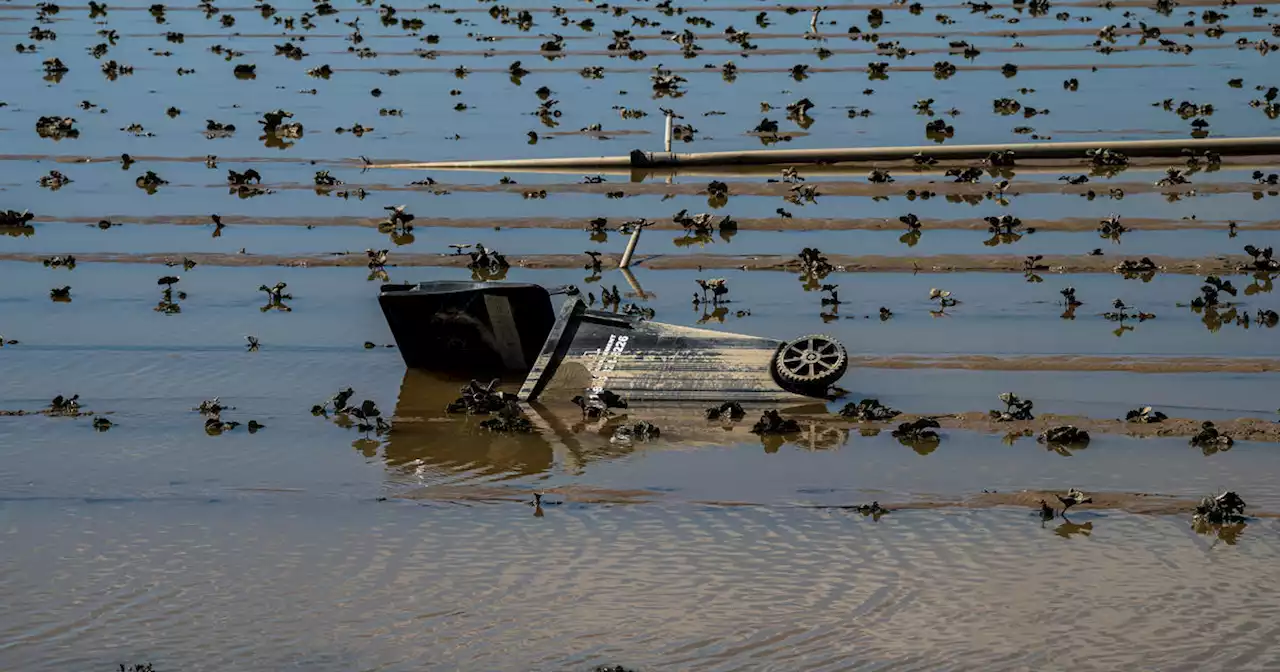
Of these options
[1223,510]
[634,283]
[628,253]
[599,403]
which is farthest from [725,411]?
[628,253]

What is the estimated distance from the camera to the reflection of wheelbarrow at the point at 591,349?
2028 centimetres

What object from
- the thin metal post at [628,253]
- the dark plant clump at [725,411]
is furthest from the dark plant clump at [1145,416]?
the thin metal post at [628,253]

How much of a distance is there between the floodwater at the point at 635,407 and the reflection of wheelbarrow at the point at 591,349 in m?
0.52

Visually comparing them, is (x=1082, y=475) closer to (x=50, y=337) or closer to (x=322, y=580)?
(x=322, y=580)

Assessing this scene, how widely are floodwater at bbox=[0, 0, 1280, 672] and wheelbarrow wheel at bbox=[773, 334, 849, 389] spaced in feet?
1.93

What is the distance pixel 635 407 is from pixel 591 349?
33.7 inches

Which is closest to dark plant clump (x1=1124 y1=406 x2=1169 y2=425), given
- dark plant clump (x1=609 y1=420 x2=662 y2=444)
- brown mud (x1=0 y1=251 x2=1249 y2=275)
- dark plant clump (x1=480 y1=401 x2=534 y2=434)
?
dark plant clump (x1=609 y1=420 x2=662 y2=444)

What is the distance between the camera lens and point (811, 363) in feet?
66.0

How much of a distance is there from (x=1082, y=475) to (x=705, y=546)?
419cm

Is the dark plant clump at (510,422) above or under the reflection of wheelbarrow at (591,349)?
under

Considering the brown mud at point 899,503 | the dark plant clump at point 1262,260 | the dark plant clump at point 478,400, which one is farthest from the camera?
the dark plant clump at point 1262,260

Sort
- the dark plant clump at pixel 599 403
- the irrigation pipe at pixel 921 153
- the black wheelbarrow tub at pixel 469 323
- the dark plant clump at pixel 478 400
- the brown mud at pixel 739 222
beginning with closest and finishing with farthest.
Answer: the dark plant clump at pixel 599 403 < the dark plant clump at pixel 478 400 < the black wheelbarrow tub at pixel 469 323 < the brown mud at pixel 739 222 < the irrigation pipe at pixel 921 153

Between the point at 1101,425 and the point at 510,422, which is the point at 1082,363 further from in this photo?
the point at 510,422

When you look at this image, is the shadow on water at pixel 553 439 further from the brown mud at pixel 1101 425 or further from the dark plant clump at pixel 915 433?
the brown mud at pixel 1101 425
